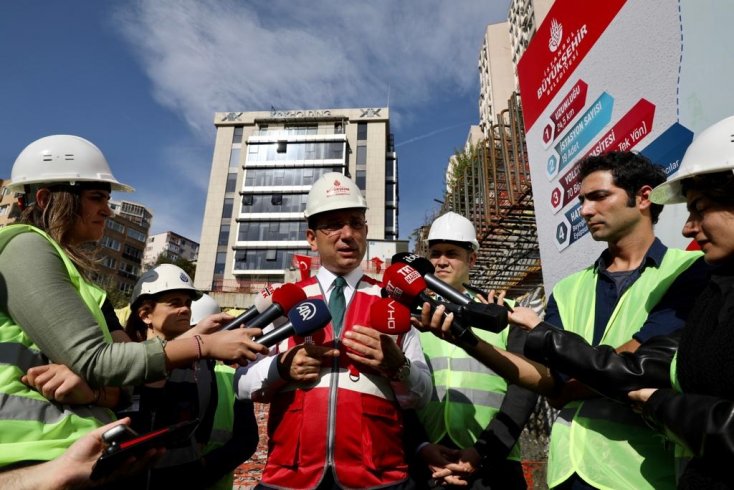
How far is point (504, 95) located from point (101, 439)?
1758 inches

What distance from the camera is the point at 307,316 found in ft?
6.86

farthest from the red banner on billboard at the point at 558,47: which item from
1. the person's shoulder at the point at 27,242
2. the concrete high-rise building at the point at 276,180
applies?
the concrete high-rise building at the point at 276,180

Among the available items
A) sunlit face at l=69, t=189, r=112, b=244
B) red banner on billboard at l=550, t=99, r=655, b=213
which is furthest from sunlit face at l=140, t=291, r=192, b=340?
red banner on billboard at l=550, t=99, r=655, b=213

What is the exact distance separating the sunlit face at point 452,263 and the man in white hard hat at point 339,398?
4.02 ft

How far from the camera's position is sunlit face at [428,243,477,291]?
368 cm

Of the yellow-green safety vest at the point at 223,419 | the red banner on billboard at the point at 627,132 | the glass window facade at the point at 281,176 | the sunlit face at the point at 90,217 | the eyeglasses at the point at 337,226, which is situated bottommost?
the yellow-green safety vest at the point at 223,419

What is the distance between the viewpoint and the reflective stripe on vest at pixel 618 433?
6.23 feet

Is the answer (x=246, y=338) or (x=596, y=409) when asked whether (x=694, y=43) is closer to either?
(x=596, y=409)

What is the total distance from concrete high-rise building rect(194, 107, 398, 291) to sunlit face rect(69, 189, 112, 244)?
4899 cm

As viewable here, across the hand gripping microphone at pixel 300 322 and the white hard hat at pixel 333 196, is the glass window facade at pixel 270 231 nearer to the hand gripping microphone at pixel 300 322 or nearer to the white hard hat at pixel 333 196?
the white hard hat at pixel 333 196

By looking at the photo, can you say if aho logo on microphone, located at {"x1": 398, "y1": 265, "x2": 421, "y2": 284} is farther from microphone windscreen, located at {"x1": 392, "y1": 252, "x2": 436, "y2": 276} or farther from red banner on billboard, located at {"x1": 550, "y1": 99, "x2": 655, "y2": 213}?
red banner on billboard, located at {"x1": 550, "y1": 99, "x2": 655, "y2": 213}

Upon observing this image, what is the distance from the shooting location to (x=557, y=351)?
6.33 feet

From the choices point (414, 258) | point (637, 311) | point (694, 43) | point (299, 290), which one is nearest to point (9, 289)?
point (299, 290)

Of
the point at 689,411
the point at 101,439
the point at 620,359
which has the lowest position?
the point at 101,439
